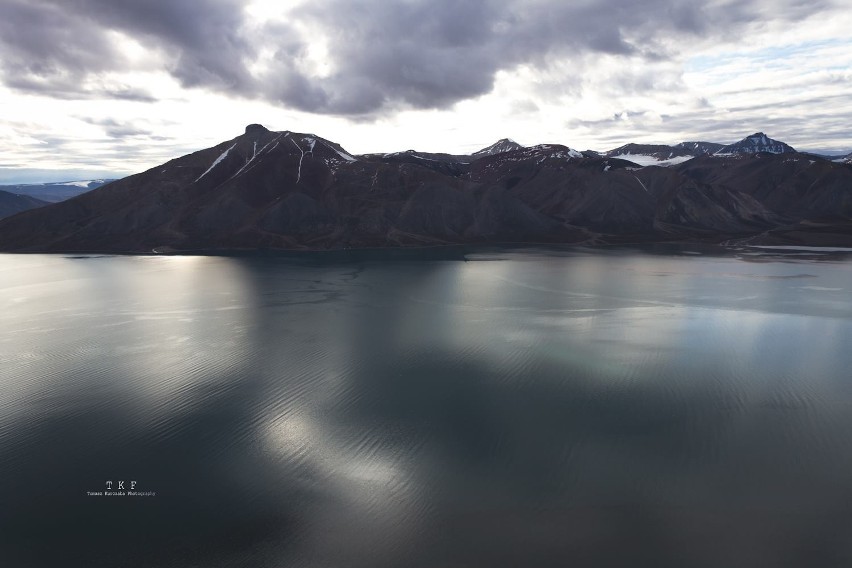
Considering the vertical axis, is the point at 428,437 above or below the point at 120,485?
above

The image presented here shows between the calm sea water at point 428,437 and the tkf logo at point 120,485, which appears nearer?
the calm sea water at point 428,437

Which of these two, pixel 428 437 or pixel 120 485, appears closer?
pixel 120 485

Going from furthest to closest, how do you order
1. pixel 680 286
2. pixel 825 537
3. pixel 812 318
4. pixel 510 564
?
pixel 680 286, pixel 812 318, pixel 825 537, pixel 510 564

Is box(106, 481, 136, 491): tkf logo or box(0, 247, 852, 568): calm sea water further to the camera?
→ box(106, 481, 136, 491): tkf logo

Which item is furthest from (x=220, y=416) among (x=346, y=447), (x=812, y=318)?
(x=812, y=318)

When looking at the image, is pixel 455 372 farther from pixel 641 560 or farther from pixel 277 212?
pixel 277 212

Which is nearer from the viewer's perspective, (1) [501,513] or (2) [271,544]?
(2) [271,544]

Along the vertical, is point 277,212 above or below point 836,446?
above

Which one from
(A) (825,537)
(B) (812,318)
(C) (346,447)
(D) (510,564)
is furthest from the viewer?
(B) (812,318)
